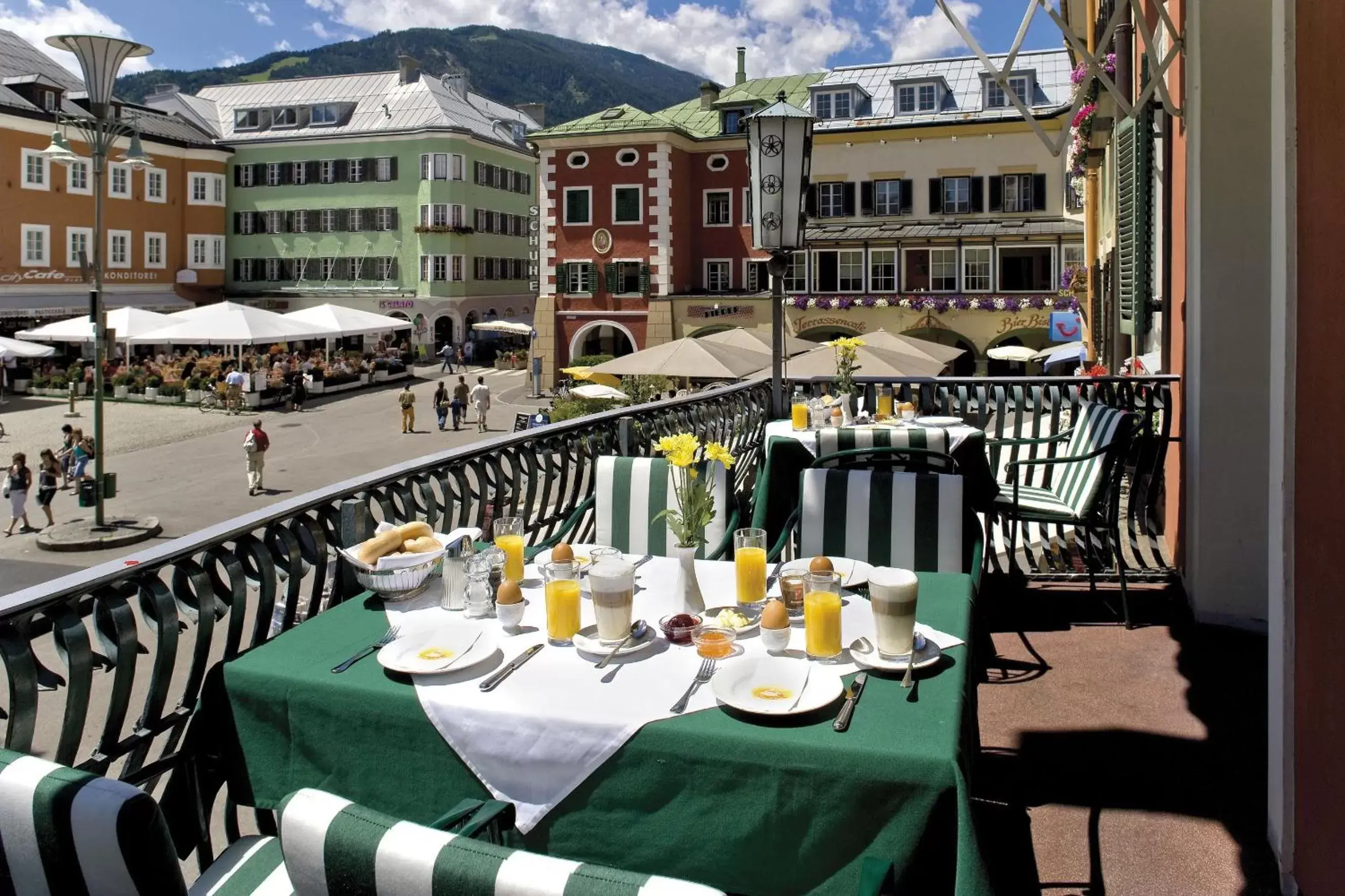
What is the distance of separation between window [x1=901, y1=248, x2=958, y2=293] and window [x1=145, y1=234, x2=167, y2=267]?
32336 mm

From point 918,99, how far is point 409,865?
131 feet

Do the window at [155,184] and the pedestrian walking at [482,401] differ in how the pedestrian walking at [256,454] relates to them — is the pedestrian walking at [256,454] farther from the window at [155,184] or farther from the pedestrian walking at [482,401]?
the window at [155,184]

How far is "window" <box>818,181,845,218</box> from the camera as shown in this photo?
37.7m

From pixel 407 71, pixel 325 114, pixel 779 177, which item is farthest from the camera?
pixel 407 71

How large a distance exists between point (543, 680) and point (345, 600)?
1.15 meters

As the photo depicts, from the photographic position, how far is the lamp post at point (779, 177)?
7109 millimetres

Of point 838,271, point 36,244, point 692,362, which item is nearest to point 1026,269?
point 838,271

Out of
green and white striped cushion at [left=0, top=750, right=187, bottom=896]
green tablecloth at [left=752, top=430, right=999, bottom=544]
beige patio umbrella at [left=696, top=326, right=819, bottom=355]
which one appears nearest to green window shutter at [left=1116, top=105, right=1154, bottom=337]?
green tablecloth at [left=752, top=430, right=999, bottom=544]

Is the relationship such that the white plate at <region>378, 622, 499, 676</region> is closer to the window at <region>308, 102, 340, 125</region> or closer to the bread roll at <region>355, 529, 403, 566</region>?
the bread roll at <region>355, 529, 403, 566</region>

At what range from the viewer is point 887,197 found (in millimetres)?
37281

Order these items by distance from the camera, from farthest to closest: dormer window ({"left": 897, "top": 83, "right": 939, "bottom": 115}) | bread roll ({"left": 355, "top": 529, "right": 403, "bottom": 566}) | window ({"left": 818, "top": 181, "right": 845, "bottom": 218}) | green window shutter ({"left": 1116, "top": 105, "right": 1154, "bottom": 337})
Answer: dormer window ({"left": 897, "top": 83, "right": 939, "bottom": 115}) → window ({"left": 818, "top": 181, "right": 845, "bottom": 218}) → green window shutter ({"left": 1116, "top": 105, "right": 1154, "bottom": 337}) → bread roll ({"left": 355, "top": 529, "right": 403, "bottom": 566})

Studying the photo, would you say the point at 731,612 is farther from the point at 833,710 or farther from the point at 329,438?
the point at 329,438

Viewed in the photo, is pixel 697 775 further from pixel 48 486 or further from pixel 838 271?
pixel 838 271

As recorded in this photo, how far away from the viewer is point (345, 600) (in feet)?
11.7
